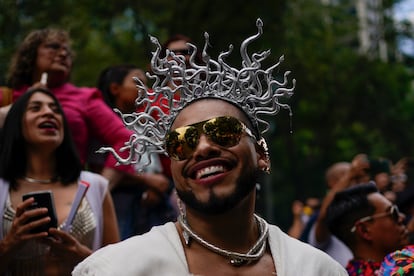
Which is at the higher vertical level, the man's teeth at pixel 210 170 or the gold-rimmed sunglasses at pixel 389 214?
the man's teeth at pixel 210 170

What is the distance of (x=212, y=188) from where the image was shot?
4.00 meters

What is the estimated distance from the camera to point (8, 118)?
590 centimetres

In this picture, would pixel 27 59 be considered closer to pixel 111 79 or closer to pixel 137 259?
pixel 111 79

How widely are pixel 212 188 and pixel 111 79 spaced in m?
3.57

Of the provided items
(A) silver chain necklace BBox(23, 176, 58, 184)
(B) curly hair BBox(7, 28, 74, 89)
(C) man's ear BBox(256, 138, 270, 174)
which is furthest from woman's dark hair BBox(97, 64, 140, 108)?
(C) man's ear BBox(256, 138, 270, 174)

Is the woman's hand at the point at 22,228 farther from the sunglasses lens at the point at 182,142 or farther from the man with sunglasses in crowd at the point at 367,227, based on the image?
the man with sunglasses in crowd at the point at 367,227

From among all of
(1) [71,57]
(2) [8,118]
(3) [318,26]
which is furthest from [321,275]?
(3) [318,26]

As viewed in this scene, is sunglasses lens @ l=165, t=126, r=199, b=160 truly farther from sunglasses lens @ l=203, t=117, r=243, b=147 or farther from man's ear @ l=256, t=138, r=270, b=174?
man's ear @ l=256, t=138, r=270, b=174

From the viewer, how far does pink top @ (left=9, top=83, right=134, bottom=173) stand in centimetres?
649

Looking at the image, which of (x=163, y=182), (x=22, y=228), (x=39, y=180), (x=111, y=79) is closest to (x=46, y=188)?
(x=39, y=180)

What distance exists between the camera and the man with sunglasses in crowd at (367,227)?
6090mm

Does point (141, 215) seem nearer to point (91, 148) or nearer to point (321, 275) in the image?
point (91, 148)

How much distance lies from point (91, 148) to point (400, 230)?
91.2 inches

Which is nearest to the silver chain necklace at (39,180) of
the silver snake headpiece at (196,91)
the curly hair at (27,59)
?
the curly hair at (27,59)
